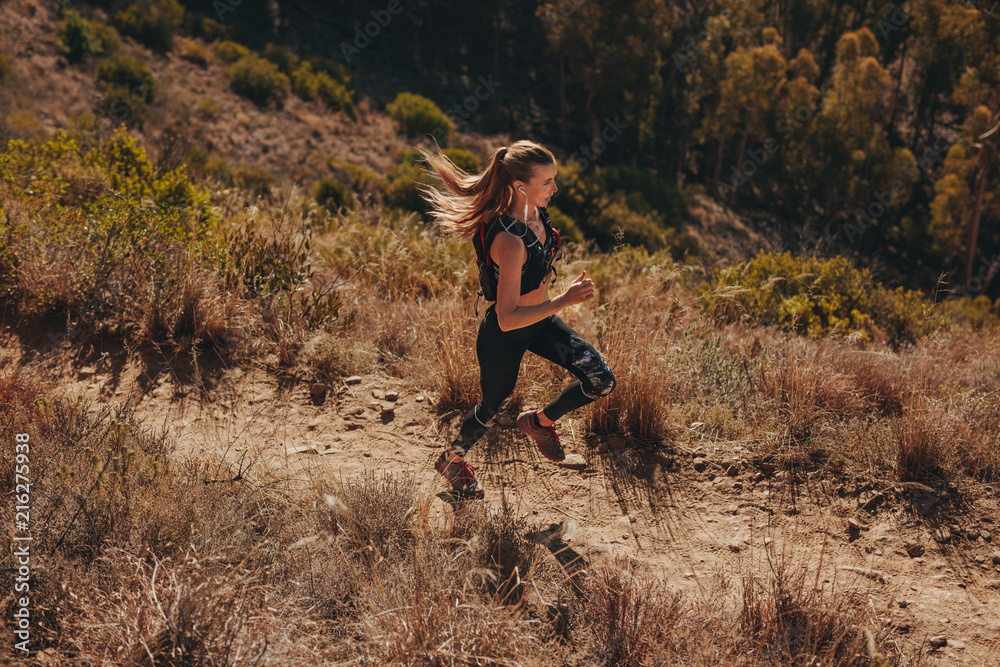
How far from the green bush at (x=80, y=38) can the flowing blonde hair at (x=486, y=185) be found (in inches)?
880

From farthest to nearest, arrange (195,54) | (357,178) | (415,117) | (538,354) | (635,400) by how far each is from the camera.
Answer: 1. (415,117)
2. (195,54)
3. (357,178)
4. (635,400)
5. (538,354)

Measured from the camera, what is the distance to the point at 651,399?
358cm

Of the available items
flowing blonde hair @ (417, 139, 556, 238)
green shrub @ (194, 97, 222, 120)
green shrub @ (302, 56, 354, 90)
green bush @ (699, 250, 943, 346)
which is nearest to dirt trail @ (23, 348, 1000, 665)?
flowing blonde hair @ (417, 139, 556, 238)

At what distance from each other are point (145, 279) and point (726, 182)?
31371 millimetres

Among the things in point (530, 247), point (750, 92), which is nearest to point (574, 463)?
point (530, 247)

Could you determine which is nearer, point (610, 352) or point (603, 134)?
point (610, 352)

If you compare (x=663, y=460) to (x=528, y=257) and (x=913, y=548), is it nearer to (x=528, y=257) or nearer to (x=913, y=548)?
(x=913, y=548)

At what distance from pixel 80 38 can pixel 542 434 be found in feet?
Answer: 77.9

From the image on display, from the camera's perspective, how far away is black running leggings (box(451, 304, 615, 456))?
2824mm

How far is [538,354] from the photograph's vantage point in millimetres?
2947

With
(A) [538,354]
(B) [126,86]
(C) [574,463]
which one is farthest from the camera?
Result: (B) [126,86]

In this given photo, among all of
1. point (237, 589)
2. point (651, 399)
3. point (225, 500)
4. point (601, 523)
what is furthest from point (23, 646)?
point (651, 399)

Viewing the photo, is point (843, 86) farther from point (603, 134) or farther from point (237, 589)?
point (237, 589)

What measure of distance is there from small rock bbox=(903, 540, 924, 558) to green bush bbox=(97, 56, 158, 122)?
20.3m
